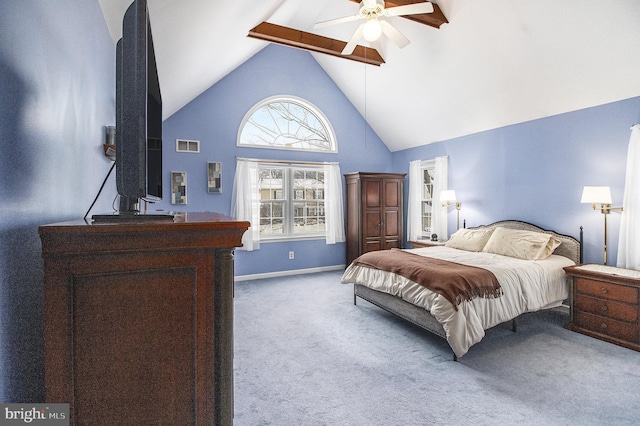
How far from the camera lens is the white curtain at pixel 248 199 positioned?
528 cm

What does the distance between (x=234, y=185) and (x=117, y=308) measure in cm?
465

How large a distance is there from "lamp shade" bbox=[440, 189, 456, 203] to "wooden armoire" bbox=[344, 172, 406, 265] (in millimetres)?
1021

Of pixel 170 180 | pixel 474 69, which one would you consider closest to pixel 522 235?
pixel 474 69

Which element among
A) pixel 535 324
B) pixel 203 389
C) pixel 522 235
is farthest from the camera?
pixel 522 235

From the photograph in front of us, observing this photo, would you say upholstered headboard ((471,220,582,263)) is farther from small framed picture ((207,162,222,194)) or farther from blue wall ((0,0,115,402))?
blue wall ((0,0,115,402))

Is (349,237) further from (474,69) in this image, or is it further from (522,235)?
(474,69)

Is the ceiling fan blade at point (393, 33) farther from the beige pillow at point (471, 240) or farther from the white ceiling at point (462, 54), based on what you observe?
the beige pillow at point (471, 240)

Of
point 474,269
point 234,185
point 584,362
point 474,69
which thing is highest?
point 474,69

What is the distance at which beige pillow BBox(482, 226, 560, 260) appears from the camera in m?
3.69

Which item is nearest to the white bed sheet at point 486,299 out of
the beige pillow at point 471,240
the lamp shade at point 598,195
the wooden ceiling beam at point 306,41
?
the beige pillow at point 471,240

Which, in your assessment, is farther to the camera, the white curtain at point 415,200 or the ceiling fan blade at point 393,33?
the white curtain at point 415,200

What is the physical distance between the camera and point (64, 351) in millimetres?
736

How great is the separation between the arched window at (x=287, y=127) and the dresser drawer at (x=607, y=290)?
426 centimetres

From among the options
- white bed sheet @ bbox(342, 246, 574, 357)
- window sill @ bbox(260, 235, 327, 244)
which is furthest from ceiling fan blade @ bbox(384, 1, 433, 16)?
window sill @ bbox(260, 235, 327, 244)
